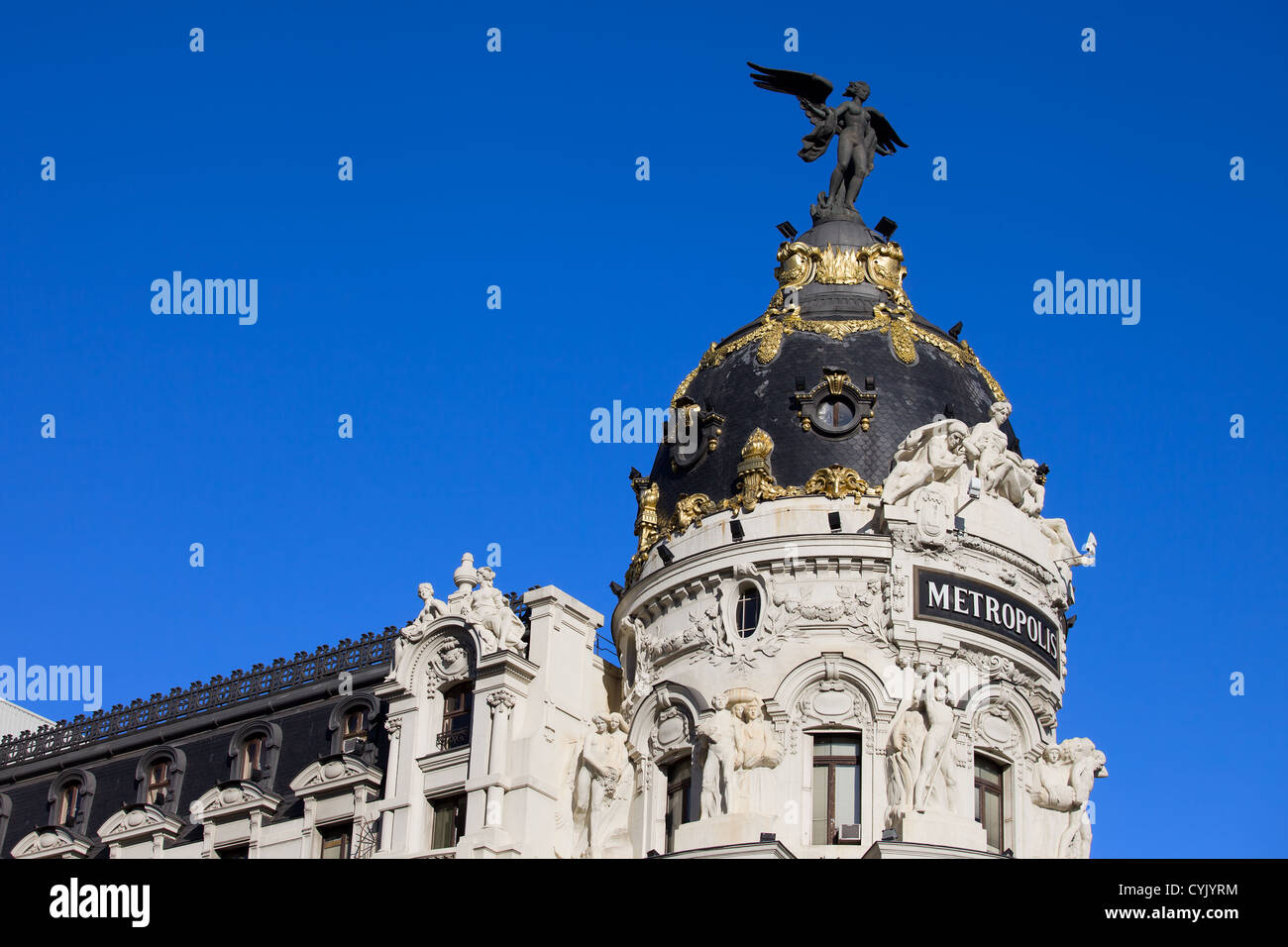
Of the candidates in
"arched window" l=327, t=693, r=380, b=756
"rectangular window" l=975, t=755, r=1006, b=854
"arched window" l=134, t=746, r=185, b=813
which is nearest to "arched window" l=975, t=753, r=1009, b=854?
"rectangular window" l=975, t=755, r=1006, b=854

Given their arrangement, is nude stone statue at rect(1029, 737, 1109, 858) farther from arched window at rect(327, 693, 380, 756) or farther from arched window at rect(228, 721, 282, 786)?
arched window at rect(228, 721, 282, 786)

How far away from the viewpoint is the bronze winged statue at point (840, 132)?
204ft

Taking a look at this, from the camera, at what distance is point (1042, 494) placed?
5556cm

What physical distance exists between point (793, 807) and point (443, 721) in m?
10.8

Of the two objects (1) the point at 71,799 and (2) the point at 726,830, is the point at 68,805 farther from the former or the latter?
(2) the point at 726,830

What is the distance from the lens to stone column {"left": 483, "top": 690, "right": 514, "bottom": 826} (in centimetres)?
5309

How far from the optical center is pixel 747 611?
175ft

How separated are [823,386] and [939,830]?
12.6 m

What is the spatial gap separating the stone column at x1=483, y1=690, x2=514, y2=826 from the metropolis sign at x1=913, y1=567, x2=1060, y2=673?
11.0 metres

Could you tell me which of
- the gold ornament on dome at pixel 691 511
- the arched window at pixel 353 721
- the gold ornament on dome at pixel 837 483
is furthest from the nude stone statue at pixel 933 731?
the arched window at pixel 353 721

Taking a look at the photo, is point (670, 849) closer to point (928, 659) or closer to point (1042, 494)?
point (928, 659)
